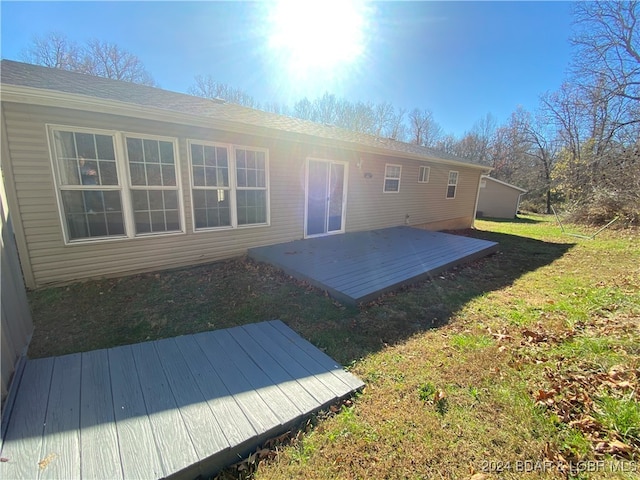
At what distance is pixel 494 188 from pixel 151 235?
2290cm

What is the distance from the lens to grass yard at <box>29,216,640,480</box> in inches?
65.4

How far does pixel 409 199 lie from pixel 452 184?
3217mm

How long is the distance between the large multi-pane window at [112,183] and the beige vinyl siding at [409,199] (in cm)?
472

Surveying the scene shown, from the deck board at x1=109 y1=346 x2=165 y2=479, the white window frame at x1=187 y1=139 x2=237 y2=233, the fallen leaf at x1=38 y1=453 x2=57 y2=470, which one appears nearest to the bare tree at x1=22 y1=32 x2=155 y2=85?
the white window frame at x1=187 y1=139 x2=237 y2=233

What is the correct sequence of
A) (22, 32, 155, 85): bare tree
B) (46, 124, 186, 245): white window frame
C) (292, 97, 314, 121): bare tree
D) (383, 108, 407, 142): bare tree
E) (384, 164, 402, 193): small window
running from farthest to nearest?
(383, 108, 407, 142): bare tree
(292, 97, 314, 121): bare tree
(22, 32, 155, 85): bare tree
(384, 164, 402, 193): small window
(46, 124, 186, 245): white window frame

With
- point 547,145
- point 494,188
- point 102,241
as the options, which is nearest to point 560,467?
point 102,241

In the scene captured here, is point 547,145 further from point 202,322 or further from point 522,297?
point 202,322

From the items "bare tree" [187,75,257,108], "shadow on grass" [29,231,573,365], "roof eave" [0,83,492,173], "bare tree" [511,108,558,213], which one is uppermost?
"bare tree" [187,75,257,108]

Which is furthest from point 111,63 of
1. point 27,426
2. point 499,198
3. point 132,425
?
point 499,198

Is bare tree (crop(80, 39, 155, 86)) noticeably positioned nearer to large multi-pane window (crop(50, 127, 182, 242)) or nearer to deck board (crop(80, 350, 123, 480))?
large multi-pane window (crop(50, 127, 182, 242))

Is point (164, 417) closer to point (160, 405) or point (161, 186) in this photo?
point (160, 405)

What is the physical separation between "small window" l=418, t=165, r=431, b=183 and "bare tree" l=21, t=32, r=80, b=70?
20886mm

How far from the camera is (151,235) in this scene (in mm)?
4875

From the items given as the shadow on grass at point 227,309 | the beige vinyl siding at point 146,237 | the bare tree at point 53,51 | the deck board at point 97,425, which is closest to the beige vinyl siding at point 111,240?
the beige vinyl siding at point 146,237
